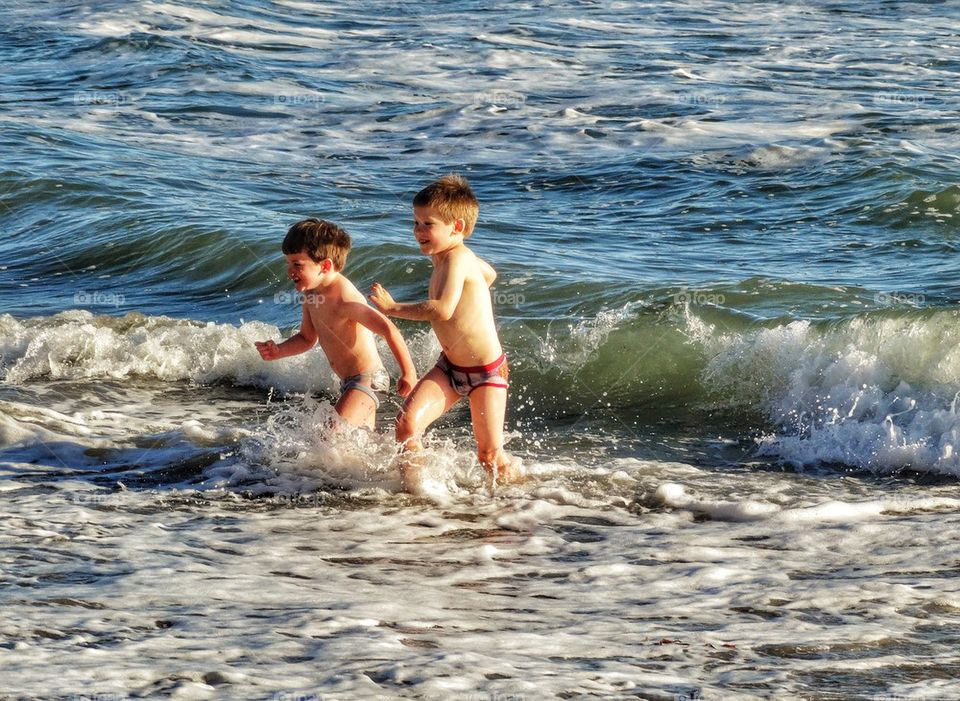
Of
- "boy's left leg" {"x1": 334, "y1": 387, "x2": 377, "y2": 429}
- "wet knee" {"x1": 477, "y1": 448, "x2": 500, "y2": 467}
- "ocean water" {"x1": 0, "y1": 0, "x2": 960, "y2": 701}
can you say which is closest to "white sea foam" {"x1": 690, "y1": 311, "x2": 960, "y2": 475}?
"ocean water" {"x1": 0, "y1": 0, "x2": 960, "y2": 701}

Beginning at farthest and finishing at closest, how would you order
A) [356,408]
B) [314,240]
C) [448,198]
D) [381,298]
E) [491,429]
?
[356,408], [491,429], [314,240], [448,198], [381,298]

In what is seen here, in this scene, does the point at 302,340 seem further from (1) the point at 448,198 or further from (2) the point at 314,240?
(1) the point at 448,198

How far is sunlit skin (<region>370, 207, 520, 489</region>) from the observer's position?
244 inches

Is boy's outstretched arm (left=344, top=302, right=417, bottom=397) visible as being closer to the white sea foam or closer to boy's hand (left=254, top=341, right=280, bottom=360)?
boy's hand (left=254, top=341, right=280, bottom=360)

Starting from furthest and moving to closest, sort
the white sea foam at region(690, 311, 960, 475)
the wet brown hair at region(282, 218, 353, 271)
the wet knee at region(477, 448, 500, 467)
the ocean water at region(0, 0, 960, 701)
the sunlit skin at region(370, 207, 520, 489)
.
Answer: the white sea foam at region(690, 311, 960, 475) → the wet knee at region(477, 448, 500, 467) → the wet brown hair at region(282, 218, 353, 271) → the sunlit skin at region(370, 207, 520, 489) → the ocean water at region(0, 0, 960, 701)

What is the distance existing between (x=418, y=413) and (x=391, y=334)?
433mm

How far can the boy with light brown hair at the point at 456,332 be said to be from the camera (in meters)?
6.13

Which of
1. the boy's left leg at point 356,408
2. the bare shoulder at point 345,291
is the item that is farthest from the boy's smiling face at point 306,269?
the boy's left leg at point 356,408

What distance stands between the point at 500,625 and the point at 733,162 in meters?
10.3

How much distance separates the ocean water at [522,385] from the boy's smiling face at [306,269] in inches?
30.6

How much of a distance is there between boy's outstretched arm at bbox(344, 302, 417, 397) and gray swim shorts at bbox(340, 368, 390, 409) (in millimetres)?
302

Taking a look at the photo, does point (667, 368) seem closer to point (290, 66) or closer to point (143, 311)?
point (143, 311)

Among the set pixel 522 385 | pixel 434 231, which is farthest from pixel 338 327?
pixel 522 385

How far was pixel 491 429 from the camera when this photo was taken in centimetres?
653
